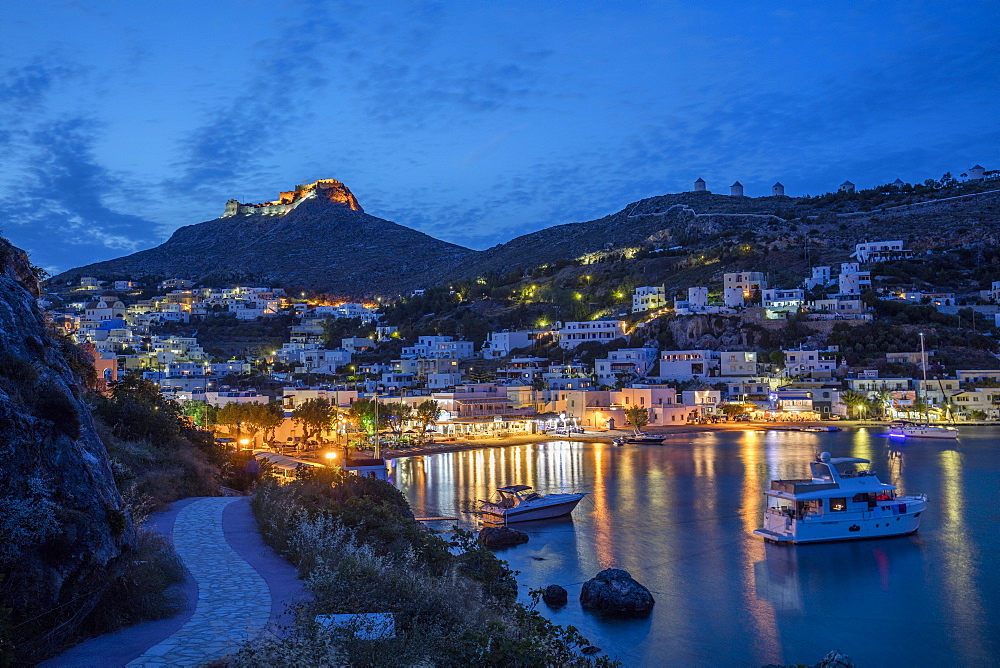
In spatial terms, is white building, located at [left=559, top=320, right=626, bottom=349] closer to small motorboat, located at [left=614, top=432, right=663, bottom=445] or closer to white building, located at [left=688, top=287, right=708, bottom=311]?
white building, located at [left=688, top=287, right=708, bottom=311]

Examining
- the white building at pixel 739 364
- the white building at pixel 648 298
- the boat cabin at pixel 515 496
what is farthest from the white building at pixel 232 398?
the white building at pixel 648 298

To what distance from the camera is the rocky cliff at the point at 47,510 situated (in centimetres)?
470

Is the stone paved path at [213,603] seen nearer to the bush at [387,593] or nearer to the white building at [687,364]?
the bush at [387,593]

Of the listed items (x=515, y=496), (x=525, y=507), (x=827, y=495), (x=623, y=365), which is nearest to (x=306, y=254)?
(x=623, y=365)

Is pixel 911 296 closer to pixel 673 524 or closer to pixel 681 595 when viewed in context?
pixel 673 524

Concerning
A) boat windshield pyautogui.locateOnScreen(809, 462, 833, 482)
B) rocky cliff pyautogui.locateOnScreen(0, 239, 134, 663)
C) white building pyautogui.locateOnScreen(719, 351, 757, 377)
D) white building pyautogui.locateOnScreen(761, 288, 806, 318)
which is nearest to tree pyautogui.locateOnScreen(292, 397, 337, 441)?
boat windshield pyautogui.locateOnScreen(809, 462, 833, 482)

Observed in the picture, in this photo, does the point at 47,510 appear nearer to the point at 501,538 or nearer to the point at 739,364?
the point at 501,538

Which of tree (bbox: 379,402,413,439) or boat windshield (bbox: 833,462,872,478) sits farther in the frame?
tree (bbox: 379,402,413,439)

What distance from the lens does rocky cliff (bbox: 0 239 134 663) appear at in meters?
4.70

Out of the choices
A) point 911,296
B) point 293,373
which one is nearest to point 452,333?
point 293,373

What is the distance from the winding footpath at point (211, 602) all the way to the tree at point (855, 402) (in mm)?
48349

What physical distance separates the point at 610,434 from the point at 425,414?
11.6 metres

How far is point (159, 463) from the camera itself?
1407cm

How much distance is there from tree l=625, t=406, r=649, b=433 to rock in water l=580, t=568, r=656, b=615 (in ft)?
112
